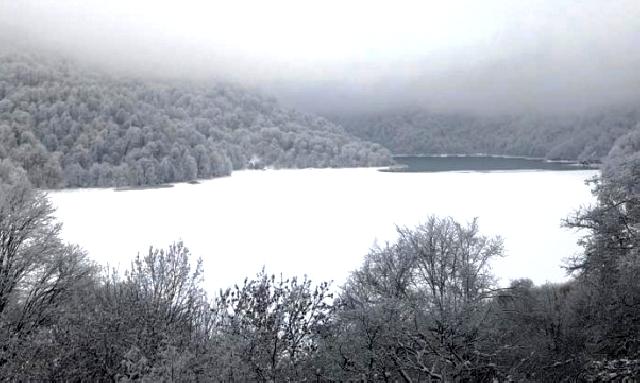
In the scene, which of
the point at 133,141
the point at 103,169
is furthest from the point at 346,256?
the point at 133,141

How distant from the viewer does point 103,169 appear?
104 meters

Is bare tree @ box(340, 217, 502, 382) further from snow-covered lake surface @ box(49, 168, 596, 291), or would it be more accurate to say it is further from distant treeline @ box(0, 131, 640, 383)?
snow-covered lake surface @ box(49, 168, 596, 291)

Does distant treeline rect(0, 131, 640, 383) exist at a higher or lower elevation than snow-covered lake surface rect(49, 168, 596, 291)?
higher

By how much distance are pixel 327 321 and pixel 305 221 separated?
4364cm

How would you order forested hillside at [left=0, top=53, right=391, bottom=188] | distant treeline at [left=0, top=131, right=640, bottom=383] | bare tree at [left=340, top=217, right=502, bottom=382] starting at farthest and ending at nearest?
1. forested hillside at [left=0, top=53, right=391, bottom=188]
2. bare tree at [left=340, top=217, right=502, bottom=382]
3. distant treeline at [left=0, top=131, right=640, bottom=383]

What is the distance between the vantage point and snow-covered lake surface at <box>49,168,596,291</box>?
39.5 m

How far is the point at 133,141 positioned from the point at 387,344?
387 feet

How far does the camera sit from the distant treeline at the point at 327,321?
12.4 m

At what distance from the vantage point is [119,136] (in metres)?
124

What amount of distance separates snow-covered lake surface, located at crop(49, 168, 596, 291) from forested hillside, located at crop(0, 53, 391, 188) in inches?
539

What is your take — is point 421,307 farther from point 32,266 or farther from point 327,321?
point 32,266

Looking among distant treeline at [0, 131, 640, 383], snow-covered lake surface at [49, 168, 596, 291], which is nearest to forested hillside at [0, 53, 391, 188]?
snow-covered lake surface at [49, 168, 596, 291]

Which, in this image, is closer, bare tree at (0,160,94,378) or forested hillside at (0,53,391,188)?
bare tree at (0,160,94,378)

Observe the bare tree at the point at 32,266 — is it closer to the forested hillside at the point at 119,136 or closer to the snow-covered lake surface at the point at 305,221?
the snow-covered lake surface at the point at 305,221
